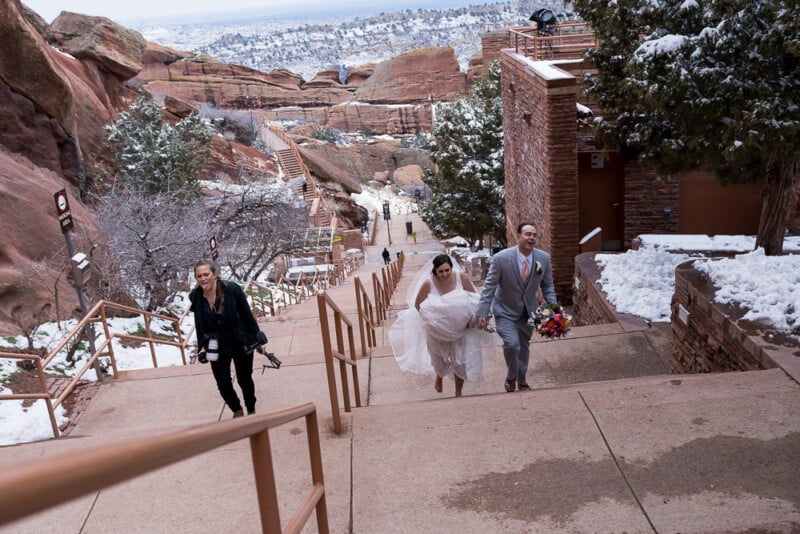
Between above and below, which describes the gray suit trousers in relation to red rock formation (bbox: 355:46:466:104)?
above

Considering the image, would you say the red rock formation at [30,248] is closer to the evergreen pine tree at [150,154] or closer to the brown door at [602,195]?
the evergreen pine tree at [150,154]

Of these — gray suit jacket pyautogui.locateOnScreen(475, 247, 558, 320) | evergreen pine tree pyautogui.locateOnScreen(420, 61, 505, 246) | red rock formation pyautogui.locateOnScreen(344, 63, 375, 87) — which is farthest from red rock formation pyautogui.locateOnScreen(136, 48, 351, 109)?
gray suit jacket pyautogui.locateOnScreen(475, 247, 558, 320)

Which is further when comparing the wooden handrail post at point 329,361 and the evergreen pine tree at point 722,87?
the evergreen pine tree at point 722,87

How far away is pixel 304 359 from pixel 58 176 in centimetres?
1472

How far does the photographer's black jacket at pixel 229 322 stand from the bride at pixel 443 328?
1.48 meters

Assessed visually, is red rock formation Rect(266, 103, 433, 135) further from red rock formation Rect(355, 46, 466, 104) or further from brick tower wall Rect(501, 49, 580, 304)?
brick tower wall Rect(501, 49, 580, 304)

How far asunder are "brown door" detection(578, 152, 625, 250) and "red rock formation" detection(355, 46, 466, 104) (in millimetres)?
73417

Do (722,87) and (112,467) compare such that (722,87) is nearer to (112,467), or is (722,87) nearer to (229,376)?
(229,376)

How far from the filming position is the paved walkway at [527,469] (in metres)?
3.71

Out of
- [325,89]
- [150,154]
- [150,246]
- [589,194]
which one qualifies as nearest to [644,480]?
[589,194]

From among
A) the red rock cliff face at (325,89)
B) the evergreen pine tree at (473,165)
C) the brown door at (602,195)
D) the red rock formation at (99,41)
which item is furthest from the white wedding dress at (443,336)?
the red rock cliff face at (325,89)

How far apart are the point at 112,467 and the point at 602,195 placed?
14984 millimetres

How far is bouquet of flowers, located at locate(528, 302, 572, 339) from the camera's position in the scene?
20.0 feet

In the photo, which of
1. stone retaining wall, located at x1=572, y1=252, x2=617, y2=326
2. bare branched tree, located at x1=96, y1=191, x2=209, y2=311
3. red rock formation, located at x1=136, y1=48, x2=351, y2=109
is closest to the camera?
stone retaining wall, located at x1=572, y1=252, x2=617, y2=326
